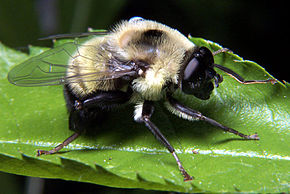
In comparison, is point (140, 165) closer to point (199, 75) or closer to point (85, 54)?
point (199, 75)

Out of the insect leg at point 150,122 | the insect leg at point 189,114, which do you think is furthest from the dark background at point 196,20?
the insect leg at point 150,122

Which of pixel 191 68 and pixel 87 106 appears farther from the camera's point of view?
pixel 87 106

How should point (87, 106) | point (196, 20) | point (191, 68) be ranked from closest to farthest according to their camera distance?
1. point (191, 68)
2. point (87, 106)
3. point (196, 20)

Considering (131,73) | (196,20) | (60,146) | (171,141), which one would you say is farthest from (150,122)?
(196,20)

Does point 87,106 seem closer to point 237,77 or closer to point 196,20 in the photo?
point 237,77

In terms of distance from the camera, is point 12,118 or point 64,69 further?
point 12,118

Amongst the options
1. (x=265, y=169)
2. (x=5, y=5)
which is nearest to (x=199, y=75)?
(x=265, y=169)

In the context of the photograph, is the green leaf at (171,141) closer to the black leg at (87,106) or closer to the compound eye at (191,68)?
the black leg at (87,106)
